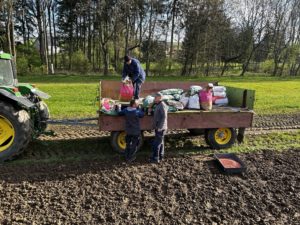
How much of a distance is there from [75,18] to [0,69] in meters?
30.7

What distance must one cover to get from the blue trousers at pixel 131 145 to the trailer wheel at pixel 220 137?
5.90 feet

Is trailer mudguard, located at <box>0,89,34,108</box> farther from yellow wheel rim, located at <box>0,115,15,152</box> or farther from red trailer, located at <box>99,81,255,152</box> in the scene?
red trailer, located at <box>99,81,255,152</box>

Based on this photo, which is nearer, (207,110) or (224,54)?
(207,110)

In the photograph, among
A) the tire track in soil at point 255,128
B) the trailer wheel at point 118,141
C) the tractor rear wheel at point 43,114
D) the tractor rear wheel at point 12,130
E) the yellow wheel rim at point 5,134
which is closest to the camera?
the tractor rear wheel at point 12,130

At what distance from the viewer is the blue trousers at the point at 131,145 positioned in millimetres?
5895

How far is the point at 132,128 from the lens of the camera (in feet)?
19.0

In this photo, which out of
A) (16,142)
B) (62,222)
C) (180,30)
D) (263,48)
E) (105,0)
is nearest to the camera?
(62,222)

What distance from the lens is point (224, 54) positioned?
37.1 meters

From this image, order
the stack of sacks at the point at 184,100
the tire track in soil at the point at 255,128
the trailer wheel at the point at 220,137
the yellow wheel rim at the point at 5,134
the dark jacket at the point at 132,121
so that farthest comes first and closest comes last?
the tire track in soil at the point at 255,128 → the stack of sacks at the point at 184,100 → the trailer wheel at the point at 220,137 → the dark jacket at the point at 132,121 → the yellow wheel rim at the point at 5,134

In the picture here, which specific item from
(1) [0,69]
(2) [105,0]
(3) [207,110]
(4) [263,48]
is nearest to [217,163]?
(3) [207,110]

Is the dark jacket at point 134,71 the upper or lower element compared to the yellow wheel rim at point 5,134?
upper

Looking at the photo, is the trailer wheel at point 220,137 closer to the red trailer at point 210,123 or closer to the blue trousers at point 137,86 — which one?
the red trailer at point 210,123


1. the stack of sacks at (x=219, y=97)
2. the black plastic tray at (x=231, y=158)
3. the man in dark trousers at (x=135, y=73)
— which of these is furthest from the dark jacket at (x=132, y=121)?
the stack of sacks at (x=219, y=97)

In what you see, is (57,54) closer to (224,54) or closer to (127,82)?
(224,54)
